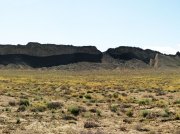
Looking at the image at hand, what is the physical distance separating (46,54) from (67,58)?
28.8 ft

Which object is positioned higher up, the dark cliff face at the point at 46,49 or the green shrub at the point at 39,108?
the dark cliff face at the point at 46,49

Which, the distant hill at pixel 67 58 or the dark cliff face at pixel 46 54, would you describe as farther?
the dark cliff face at pixel 46 54

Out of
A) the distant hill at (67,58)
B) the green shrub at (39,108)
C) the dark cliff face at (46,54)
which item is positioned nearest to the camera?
the green shrub at (39,108)

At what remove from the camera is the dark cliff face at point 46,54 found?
597ft

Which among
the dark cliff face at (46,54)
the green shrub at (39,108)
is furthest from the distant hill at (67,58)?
the green shrub at (39,108)

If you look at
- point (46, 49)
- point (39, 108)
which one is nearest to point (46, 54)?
point (46, 49)

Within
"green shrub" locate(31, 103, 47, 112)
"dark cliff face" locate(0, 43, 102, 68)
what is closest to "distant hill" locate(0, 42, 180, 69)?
A: "dark cliff face" locate(0, 43, 102, 68)

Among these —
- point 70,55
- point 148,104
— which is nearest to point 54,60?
point 70,55

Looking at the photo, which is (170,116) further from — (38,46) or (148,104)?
(38,46)

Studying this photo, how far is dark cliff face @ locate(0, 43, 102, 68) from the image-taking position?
181875 millimetres

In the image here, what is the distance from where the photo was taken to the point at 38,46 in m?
190

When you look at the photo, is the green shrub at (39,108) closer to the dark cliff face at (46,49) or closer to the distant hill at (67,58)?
the distant hill at (67,58)

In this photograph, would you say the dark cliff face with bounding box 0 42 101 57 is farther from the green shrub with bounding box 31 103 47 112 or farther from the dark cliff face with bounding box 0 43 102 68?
the green shrub with bounding box 31 103 47 112

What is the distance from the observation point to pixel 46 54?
619 feet
